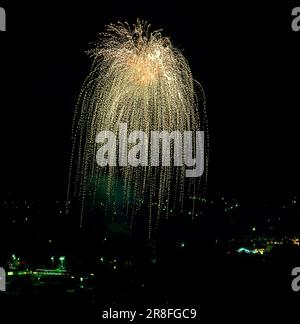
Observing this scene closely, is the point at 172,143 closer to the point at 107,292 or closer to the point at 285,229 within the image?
the point at 107,292

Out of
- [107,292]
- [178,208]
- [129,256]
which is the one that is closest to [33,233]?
[129,256]

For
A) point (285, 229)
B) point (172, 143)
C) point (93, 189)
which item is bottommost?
point (285, 229)

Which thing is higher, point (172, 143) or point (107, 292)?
point (172, 143)

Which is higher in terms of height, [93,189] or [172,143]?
[172,143]

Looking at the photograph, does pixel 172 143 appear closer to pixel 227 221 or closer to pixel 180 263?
pixel 180 263
